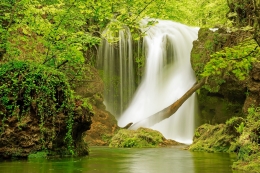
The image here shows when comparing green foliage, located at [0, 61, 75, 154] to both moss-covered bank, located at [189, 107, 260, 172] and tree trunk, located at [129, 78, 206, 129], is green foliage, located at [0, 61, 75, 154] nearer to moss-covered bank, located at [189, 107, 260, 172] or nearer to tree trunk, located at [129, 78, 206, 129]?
moss-covered bank, located at [189, 107, 260, 172]

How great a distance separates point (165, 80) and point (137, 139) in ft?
28.6

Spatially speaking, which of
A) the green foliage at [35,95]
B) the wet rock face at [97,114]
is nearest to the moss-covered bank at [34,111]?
the green foliage at [35,95]

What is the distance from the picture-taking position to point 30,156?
1034 cm

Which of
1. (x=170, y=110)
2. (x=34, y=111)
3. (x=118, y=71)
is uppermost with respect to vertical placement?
(x=118, y=71)

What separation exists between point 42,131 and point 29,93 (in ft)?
3.38

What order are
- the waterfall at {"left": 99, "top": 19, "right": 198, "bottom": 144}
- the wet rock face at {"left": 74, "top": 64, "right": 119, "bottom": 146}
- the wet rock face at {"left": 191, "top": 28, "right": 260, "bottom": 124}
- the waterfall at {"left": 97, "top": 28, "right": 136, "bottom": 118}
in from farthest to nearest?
the waterfall at {"left": 97, "top": 28, "right": 136, "bottom": 118}
the waterfall at {"left": 99, "top": 19, "right": 198, "bottom": 144}
the wet rock face at {"left": 74, "top": 64, "right": 119, "bottom": 146}
the wet rock face at {"left": 191, "top": 28, "right": 260, "bottom": 124}

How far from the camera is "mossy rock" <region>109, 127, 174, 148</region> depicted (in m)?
16.5

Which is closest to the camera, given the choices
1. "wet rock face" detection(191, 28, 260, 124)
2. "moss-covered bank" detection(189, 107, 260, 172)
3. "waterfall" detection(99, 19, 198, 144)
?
"moss-covered bank" detection(189, 107, 260, 172)

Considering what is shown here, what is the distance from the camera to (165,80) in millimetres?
24844

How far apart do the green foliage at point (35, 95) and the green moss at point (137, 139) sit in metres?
5.91

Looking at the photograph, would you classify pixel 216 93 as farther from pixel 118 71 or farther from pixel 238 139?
pixel 238 139

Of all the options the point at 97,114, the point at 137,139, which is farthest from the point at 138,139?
the point at 97,114

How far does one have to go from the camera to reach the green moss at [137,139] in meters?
16.5

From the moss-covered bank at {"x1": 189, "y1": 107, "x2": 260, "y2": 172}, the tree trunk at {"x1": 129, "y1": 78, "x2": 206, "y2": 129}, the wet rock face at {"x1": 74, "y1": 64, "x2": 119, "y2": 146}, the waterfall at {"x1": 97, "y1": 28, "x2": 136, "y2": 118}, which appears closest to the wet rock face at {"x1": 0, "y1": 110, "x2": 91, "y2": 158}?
the moss-covered bank at {"x1": 189, "y1": 107, "x2": 260, "y2": 172}
